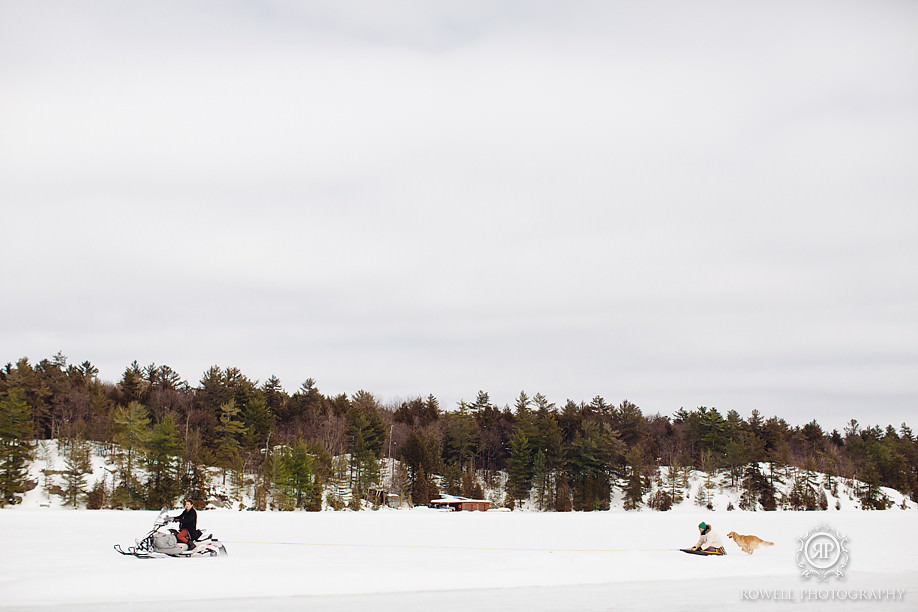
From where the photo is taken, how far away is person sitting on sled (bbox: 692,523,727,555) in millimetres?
23609

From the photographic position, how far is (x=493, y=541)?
95.1 feet

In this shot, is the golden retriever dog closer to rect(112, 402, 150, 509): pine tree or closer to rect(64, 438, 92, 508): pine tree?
rect(112, 402, 150, 509): pine tree

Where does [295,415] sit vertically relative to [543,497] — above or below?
above

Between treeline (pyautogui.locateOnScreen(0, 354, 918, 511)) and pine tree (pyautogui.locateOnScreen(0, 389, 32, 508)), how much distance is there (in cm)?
13

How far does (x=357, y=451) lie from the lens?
6900 centimetres

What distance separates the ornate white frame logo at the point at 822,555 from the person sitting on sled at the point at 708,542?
2327 millimetres

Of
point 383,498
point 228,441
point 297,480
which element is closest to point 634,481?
point 383,498

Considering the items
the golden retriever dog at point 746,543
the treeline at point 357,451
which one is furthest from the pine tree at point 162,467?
the golden retriever dog at point 746,543

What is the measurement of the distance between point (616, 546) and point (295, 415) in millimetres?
64704

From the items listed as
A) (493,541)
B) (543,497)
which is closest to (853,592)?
(493,541)

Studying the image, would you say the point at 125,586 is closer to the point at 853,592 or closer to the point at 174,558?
the point at 174,558

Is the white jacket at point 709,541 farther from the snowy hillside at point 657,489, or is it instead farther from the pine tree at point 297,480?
the snowy hillside at point 657,489

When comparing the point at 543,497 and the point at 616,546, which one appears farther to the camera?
the point at 543,497

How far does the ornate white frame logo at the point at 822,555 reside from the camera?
70.4 ft
